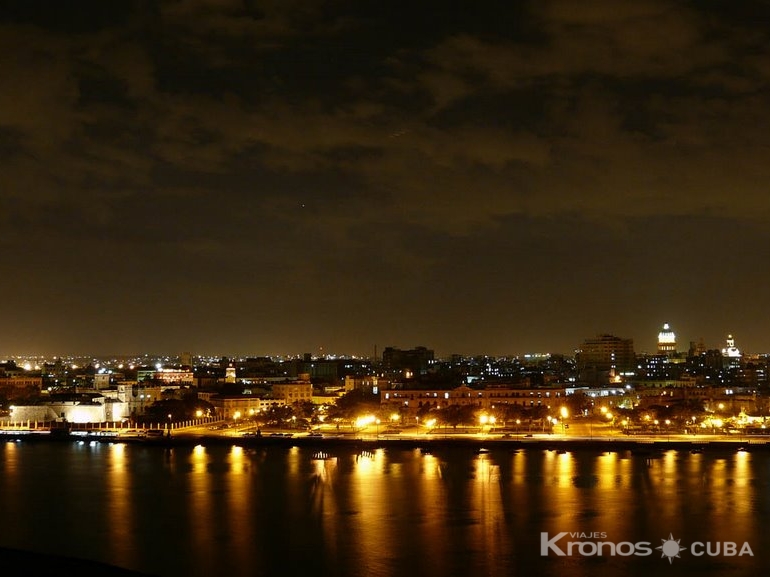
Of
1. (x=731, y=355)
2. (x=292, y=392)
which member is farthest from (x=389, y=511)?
(x=731, y=355)

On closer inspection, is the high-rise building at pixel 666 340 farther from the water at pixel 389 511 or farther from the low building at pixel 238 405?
the water at pixel 389 511

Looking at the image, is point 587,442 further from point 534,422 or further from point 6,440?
point 6,440

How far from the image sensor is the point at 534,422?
2105 cm

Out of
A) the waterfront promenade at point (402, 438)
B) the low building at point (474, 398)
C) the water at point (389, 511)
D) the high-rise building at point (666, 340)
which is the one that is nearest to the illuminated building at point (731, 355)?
the high-rise building at point (666, 340)

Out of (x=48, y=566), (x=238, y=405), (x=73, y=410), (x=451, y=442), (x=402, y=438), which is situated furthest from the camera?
(x=238, y=405)

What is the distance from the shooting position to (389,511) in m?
10.3

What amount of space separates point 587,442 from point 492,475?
4098 millimetres

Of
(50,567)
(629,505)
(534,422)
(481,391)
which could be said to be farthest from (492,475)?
(481,391)

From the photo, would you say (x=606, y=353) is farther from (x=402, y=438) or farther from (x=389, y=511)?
(x=389, y=511)

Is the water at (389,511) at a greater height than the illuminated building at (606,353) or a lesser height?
lesser

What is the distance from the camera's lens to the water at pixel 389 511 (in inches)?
328

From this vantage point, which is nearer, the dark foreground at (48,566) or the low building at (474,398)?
the dark foreground at (48,566)

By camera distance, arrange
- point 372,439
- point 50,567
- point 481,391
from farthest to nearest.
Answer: point 481,391, point 372,439, point 50,567

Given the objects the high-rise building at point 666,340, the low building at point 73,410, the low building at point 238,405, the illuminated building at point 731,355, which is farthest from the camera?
the high-rise building at point 666,340
